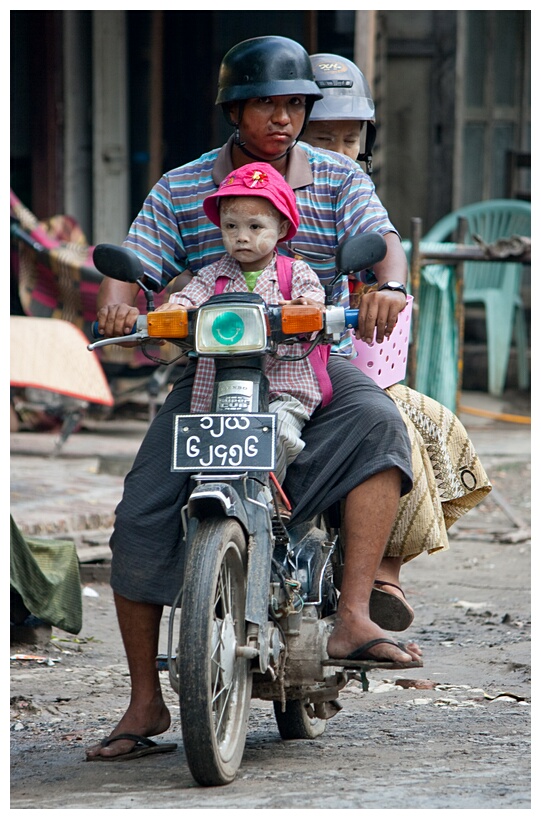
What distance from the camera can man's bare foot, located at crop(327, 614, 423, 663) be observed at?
10.9 feet

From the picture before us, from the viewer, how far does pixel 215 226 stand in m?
3.71

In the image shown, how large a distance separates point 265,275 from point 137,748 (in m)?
1.30

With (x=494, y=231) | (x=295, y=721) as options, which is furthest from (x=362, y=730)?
(x=494, y=231)

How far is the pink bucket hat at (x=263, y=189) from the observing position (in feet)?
10.9

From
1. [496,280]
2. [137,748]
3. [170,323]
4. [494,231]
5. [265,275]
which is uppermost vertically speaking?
[494,231]

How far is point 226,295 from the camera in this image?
127 inches

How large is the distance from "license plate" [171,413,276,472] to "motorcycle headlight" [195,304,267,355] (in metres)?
0.16

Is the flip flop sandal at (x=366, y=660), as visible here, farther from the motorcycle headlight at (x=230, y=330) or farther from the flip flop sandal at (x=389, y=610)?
the motorcycle headlight at (x=230, y=330)

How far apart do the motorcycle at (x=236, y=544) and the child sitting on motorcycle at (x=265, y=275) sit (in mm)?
78

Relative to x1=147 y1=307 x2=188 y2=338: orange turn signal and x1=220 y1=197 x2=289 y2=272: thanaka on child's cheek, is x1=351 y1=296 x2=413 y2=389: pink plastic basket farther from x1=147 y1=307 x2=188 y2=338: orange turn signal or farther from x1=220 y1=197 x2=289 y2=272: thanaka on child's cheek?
x1=147 y1=307 x2=188 y2=338: orange turn signal

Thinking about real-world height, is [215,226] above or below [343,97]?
below

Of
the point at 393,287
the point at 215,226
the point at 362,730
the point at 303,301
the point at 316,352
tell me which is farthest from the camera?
the point at 362,730

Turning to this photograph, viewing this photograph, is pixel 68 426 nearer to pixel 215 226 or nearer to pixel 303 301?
pixel 215 226
